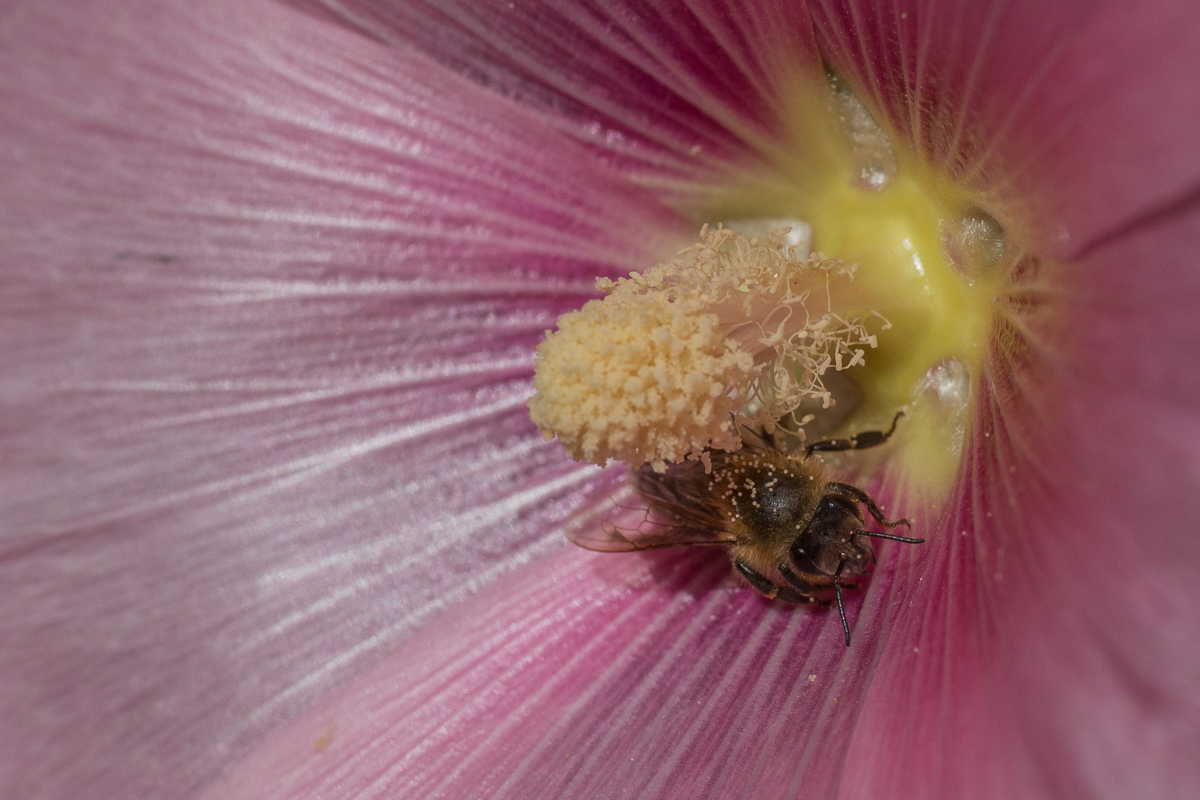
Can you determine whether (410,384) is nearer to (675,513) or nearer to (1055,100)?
(675,513)

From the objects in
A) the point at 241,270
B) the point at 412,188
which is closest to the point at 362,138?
the point at 412,188

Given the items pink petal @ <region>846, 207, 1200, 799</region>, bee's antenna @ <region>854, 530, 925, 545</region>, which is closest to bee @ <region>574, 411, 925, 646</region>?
bee's antenna @ <region>854, 530, 925, 545</region>

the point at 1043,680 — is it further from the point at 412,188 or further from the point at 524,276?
the point at 412,188

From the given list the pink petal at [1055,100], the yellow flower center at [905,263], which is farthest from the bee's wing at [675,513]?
the pink petal at [1055,100]

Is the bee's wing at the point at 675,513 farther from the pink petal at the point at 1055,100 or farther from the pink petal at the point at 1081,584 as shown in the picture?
the pink petal at the point at 1055,100

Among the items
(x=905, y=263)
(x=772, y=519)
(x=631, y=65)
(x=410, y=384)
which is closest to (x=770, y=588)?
(x=772, y=519)
